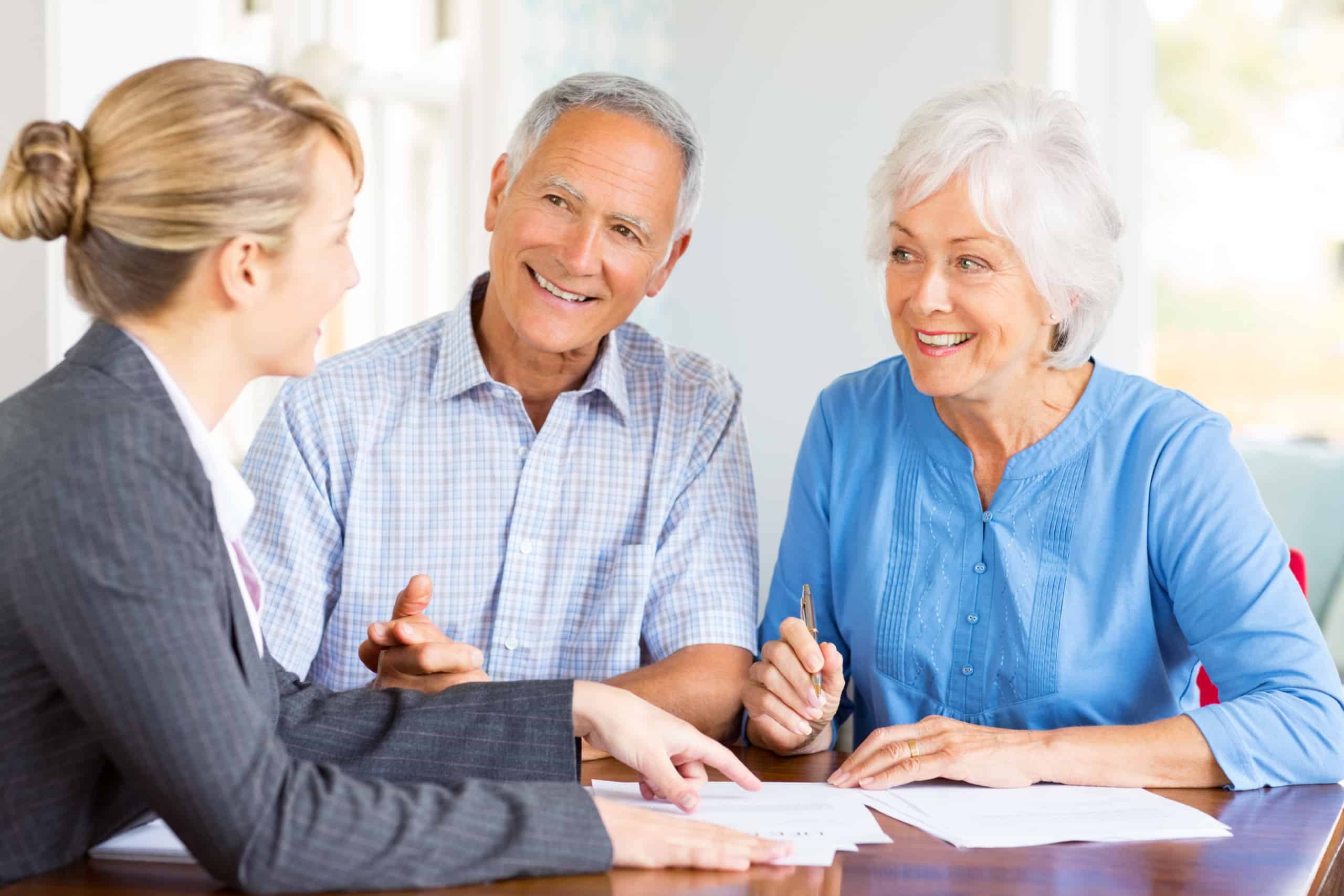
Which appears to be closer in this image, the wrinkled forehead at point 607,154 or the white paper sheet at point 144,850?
the white paper sheet at point 144,850

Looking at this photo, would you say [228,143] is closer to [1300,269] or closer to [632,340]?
[632,340]

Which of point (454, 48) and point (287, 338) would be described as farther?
point (454, 48)

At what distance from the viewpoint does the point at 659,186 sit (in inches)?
76.0

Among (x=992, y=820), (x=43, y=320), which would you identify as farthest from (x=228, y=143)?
(x=43, y=320)

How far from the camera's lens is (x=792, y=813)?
49.6 inches

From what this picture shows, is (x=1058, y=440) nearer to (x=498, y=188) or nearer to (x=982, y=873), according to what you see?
(x=982, y=873)

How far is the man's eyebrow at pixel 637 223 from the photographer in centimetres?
190

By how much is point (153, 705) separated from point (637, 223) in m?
1.18

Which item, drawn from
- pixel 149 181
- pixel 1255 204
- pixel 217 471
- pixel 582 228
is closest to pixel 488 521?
pixel 582 228

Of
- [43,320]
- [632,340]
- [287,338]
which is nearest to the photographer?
[287,338]

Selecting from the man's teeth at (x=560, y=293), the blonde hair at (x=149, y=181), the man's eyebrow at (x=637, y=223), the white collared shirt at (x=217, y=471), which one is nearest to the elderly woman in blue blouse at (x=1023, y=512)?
the man's eyebrow at (x=637, y=223)

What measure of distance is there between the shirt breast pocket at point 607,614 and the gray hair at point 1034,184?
0.62m

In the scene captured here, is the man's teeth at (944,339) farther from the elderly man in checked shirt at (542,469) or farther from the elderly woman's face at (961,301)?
the elderly man in checked shirt at (542,469)

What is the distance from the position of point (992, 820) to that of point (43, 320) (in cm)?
197
